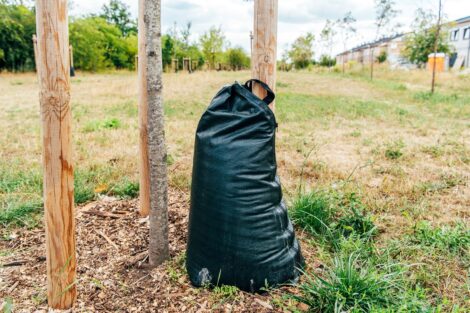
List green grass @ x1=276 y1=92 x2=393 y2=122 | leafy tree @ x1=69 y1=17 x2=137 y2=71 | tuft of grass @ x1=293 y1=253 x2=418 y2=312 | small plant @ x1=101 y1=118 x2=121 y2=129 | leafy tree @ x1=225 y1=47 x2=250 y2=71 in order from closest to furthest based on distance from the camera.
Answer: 1. tuft of grass @ x1=293 y1=253 x2=418 y2=312
2. small plant @ x1=101 y1=118 x2=121 y2=129
3. green grass @ x1=276 y1=92 x2=393 y2=122
4. leafy tree @ x1=69 y1=17 x2=137 y2=71
5. leafy tree @ x1=225 y1=47 x2=250 y2=71

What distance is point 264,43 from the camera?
1889 mm

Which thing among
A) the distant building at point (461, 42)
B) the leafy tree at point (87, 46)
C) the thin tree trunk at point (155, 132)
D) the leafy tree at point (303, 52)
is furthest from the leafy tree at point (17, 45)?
the distant building at point (461, 42)

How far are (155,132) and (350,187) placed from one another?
208cm

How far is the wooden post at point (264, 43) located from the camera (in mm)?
1847

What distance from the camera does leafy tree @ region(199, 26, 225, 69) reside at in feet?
A: 113

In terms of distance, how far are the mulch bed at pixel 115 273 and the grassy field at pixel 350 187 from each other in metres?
0.26

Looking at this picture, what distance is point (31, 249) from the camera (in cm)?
225

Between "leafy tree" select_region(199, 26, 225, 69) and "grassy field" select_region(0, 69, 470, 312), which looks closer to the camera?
"grassy field" select_region(0, 69, 470, 312)

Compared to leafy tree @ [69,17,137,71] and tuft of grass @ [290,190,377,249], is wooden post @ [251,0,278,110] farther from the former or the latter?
leafy tree @ [69,17,137,71]

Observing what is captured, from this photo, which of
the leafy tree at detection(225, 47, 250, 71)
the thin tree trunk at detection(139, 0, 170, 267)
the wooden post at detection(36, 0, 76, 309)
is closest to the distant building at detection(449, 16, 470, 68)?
the leafy tree at detection(225, 47, 250, 71)

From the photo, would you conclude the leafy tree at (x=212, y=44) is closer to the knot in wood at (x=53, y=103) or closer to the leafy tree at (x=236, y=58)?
the leafy tree at (x=236, y=58)

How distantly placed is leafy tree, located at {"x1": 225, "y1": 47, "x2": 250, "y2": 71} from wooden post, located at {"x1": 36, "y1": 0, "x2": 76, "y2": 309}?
130ft

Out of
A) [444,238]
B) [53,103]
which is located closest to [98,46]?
[53,103]

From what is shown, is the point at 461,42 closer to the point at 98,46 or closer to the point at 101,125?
the point at 98,46
